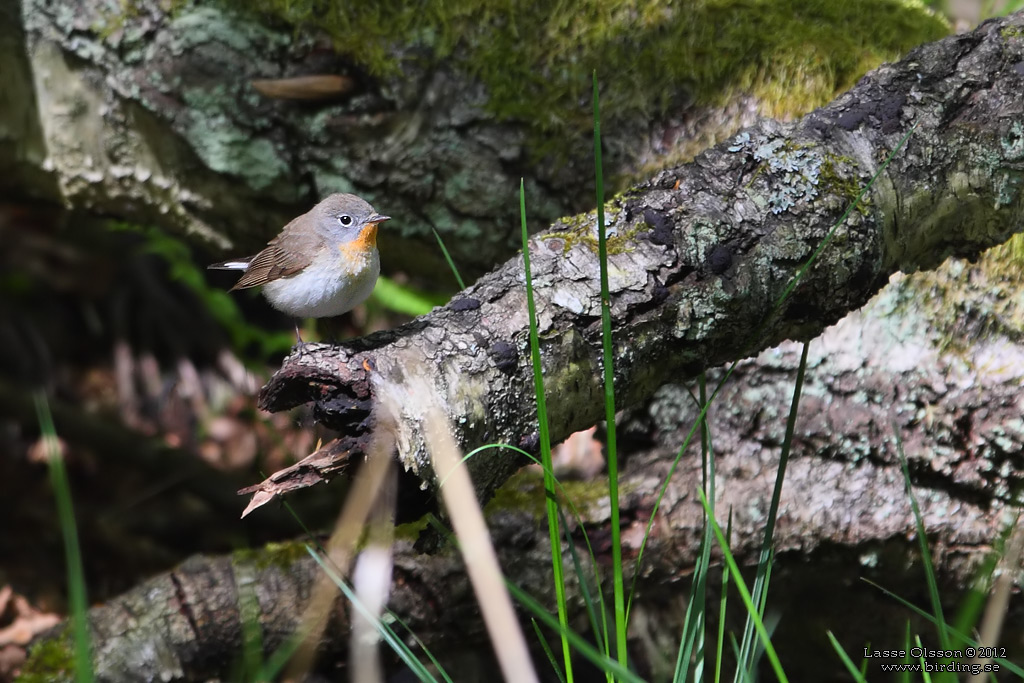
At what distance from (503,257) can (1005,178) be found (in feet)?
5.96

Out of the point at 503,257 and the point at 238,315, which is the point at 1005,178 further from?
the point at 238,315

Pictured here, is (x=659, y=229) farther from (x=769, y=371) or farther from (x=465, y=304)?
(x=769, y=371)

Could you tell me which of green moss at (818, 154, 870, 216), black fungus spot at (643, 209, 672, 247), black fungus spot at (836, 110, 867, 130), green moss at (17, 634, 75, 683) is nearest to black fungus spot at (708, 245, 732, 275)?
black fungus spot at (643, 209, 672, 247)

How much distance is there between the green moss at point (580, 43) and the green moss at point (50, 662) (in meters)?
2.36

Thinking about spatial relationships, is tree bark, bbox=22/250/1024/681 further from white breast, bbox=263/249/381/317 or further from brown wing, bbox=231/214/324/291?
brown wing, bbox=231/214/324/291

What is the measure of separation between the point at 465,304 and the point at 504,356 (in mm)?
173

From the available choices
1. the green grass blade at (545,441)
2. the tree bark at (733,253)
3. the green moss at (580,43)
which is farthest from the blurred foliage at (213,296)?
the green grass blade at (545,441)

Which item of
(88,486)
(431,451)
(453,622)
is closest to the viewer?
(431,451)

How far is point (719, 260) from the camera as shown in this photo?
2137 mm

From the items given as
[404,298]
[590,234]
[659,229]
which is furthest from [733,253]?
[404,298]

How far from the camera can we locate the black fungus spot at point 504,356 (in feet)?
6.19

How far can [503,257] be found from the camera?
137 inches

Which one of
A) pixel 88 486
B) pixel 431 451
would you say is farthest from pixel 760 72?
pixel 88 486

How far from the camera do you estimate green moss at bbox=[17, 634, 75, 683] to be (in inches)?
109
